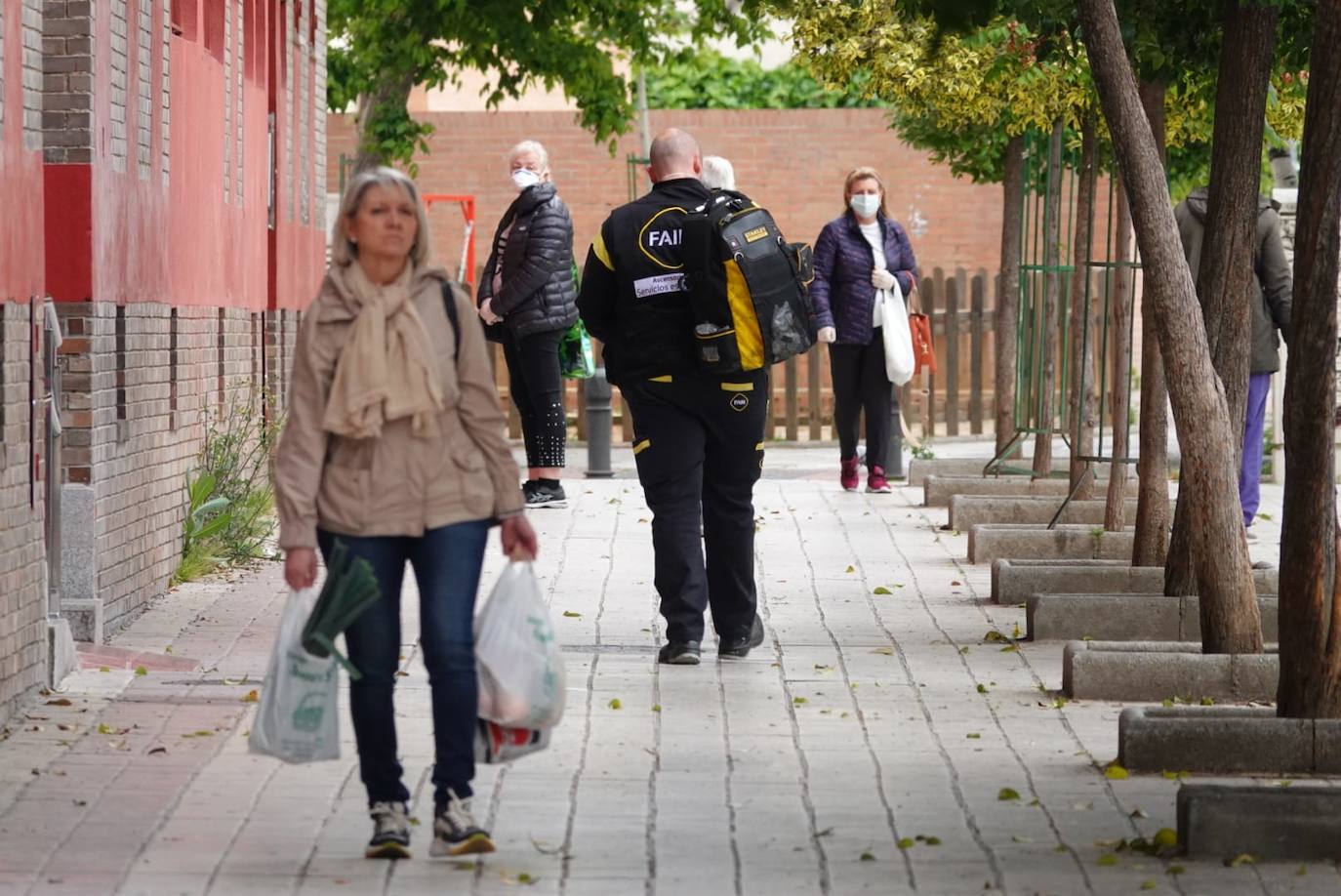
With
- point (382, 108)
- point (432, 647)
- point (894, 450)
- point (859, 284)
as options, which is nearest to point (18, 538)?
point (432, 647)

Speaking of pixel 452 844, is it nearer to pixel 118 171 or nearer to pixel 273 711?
pixel 273 711

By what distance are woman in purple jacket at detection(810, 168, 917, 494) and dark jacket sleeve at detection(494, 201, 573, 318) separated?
193cm

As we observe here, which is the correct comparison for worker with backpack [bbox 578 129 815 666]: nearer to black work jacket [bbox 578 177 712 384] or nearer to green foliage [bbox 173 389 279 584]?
black work jacket [bbox 578 177 712 384]

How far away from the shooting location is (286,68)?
14.9 meters

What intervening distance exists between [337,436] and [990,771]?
2301 millimetres

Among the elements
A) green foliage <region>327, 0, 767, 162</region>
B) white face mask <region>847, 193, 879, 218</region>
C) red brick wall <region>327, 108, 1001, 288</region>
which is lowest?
white face mask <region>847, 193, 879, 218</region>

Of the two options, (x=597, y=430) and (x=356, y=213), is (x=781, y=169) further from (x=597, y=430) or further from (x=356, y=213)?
(x=356, y=213)

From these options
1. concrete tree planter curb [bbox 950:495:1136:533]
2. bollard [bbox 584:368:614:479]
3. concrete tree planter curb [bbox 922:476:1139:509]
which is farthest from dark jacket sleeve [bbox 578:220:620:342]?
bollard [bbox 584:368:614:479]

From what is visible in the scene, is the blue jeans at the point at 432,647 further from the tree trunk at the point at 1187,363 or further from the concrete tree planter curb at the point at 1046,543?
the concrete tree planter curb at the point at 1046,543

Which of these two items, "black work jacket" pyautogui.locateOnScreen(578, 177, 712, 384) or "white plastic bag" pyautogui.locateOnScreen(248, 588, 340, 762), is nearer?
"white plastic bag" pyautogui.locateOnScreen(248, 588, 340, 762)

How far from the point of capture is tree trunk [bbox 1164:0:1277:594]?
852cm

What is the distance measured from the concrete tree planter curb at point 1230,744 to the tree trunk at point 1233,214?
138 centimetres

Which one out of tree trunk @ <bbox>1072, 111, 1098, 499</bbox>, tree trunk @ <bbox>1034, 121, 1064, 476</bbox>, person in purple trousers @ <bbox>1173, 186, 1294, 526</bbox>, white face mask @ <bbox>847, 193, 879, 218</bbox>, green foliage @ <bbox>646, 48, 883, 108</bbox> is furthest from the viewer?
green foliage @ <bbox>646, 48, 883, 108</bbox>

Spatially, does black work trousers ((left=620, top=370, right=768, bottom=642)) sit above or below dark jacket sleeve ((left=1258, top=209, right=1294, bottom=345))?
below
